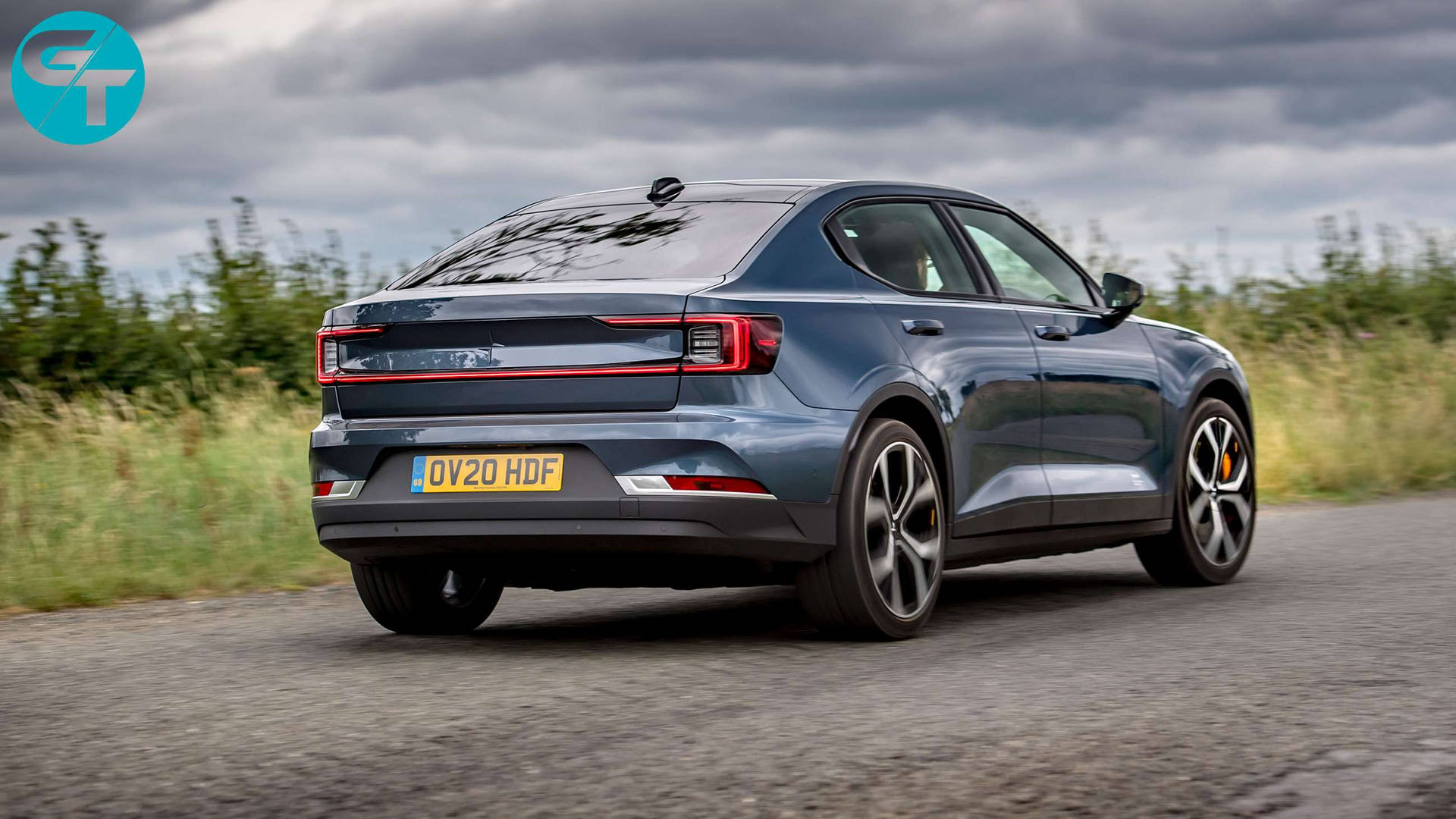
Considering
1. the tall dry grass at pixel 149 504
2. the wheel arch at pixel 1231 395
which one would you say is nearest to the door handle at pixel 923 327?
the wheel arch at pixel 1231 395

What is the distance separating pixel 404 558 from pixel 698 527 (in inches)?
41.9

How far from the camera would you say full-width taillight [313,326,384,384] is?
610 centimetres

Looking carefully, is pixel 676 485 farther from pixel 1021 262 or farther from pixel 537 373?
pixel 1021 262

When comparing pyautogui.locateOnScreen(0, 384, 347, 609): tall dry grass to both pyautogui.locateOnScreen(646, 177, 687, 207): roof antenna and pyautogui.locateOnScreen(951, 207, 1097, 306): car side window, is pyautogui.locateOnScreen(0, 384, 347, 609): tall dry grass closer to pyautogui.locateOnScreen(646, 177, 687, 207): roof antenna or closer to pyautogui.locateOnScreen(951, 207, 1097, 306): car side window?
pyautogui.locateOnScreen(646, 177, 687, 207): roof antenna

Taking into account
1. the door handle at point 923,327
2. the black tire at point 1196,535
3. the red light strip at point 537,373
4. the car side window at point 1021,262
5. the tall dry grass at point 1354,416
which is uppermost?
A: the car side window at point 1021,262

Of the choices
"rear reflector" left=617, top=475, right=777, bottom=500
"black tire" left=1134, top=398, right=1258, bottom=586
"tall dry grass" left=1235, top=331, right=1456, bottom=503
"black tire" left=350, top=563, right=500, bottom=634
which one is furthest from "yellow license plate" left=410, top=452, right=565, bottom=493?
"tall dry grass" left=1235, top=331, right=1456, bottom=503

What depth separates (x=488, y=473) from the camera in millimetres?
5785

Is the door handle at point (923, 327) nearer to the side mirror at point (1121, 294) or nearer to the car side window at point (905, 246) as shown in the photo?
the car side window at point (905, 246)

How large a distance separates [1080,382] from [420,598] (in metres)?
2.73

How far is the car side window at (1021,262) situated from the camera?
7.35m

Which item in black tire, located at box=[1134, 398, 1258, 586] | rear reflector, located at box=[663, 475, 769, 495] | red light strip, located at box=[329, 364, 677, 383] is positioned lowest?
black tire, located at box=[1134, 398, 1258, 586]

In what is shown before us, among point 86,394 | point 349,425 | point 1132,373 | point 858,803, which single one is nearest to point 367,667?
point 349,425

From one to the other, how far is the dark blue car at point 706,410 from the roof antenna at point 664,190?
1 centimetres

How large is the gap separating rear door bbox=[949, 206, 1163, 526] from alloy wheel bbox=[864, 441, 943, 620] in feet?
2.89
